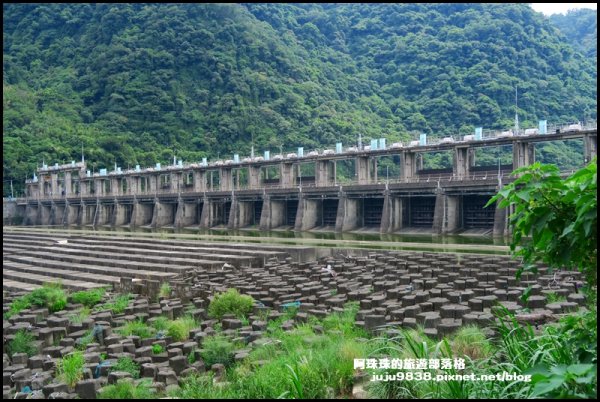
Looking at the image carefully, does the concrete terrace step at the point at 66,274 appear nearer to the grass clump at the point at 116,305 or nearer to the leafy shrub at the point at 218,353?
the grass clump at the point at 116,305

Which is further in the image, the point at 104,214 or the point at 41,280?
the point at 104,214

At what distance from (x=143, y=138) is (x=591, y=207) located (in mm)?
101455

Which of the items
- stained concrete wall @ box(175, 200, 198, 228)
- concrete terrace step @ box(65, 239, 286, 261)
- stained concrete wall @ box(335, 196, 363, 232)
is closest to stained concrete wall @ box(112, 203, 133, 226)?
stained concrete wall @ box(175, 200, 198, 228)

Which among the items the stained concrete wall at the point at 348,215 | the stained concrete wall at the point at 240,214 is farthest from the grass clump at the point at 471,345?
the stained concrete wall at the point at 240,214

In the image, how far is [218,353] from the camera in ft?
35.3

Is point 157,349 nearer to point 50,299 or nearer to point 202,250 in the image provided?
point 50,299

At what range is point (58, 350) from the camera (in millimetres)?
11688

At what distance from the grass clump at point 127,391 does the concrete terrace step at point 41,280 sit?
10.7 meters

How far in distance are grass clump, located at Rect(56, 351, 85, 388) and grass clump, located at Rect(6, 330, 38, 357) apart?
1702 mm

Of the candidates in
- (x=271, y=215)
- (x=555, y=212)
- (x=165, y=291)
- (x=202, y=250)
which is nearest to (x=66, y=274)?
(x=165, y=291)

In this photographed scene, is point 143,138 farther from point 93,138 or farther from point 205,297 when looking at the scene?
point 205,297

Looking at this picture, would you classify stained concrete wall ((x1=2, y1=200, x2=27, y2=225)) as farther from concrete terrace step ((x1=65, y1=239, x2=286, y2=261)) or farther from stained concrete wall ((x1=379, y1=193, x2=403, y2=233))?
stained concrete wall ((x1=379, y1=193, x2=403, y2=233))

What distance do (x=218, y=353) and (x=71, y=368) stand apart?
108 inches

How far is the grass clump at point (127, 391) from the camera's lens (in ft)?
27.9
